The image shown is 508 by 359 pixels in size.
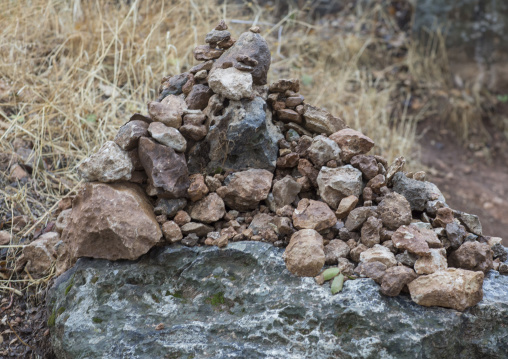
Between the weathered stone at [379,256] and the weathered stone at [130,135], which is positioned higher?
the weathered stone at [130,135]

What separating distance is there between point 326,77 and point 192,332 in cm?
274

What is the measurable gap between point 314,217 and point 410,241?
0.30 meters

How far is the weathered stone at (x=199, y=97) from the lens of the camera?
1800 millimetres

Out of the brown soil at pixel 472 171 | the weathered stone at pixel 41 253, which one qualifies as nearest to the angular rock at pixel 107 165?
the weathered stone at pixel 41 253

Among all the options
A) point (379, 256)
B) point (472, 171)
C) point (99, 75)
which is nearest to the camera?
point (379, 256)

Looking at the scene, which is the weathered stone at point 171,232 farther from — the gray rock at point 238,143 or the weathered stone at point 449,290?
the weathered stone at point 449,290

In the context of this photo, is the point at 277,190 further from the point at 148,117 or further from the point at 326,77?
the point at 326,77

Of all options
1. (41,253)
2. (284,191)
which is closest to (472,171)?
(284,191)

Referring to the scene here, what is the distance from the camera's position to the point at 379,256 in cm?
148

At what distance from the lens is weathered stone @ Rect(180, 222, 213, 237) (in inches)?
64.2

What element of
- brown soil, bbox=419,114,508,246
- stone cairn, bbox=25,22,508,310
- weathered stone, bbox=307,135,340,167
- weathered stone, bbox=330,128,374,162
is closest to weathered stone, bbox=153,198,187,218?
stone cairn, bbox=25,22,508,310

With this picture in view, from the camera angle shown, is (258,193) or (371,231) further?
(258,193)

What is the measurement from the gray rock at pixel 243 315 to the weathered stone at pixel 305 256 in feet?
0.08

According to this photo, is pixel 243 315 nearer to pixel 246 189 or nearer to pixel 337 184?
pixel 246 189
